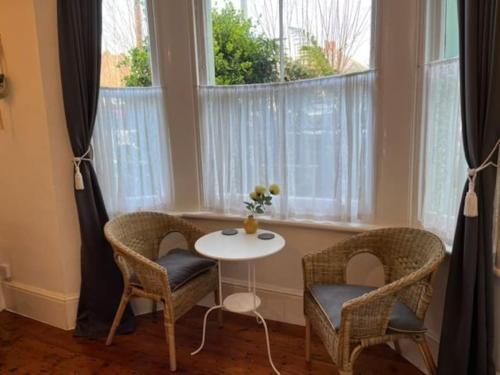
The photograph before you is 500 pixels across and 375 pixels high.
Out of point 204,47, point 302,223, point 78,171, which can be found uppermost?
point 204,47

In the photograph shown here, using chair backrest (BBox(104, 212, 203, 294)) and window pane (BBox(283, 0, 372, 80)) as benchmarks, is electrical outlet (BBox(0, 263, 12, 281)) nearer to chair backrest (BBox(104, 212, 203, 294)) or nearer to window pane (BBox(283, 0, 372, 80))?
chair backrest (BBox(104, 212, 203, 294))

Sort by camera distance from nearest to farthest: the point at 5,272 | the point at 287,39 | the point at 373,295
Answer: the point at 373,295 < the point at 287,39 < the point at 5,272

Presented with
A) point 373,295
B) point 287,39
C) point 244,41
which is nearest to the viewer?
point 373,295

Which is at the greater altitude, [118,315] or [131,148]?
[131,148]

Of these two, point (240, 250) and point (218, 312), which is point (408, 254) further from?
point (218, 312)

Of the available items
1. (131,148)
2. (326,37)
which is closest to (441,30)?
(326,37)

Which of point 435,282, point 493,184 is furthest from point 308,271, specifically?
point 493,184

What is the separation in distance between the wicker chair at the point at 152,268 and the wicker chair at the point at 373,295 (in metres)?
0.68

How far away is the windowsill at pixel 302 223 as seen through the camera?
2.18 m

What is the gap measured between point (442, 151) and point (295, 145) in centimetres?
84

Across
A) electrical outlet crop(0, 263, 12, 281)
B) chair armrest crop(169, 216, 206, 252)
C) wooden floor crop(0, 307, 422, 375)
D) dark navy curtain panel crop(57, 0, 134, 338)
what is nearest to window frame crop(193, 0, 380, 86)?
dark navy curtain panel crop(57, 0, 134, 338)

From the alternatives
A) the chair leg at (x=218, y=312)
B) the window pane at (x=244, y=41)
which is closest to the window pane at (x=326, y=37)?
the window pane at (x=244, y=41)

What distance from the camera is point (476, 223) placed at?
1.54 metres

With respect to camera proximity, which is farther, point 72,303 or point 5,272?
point 5,272
